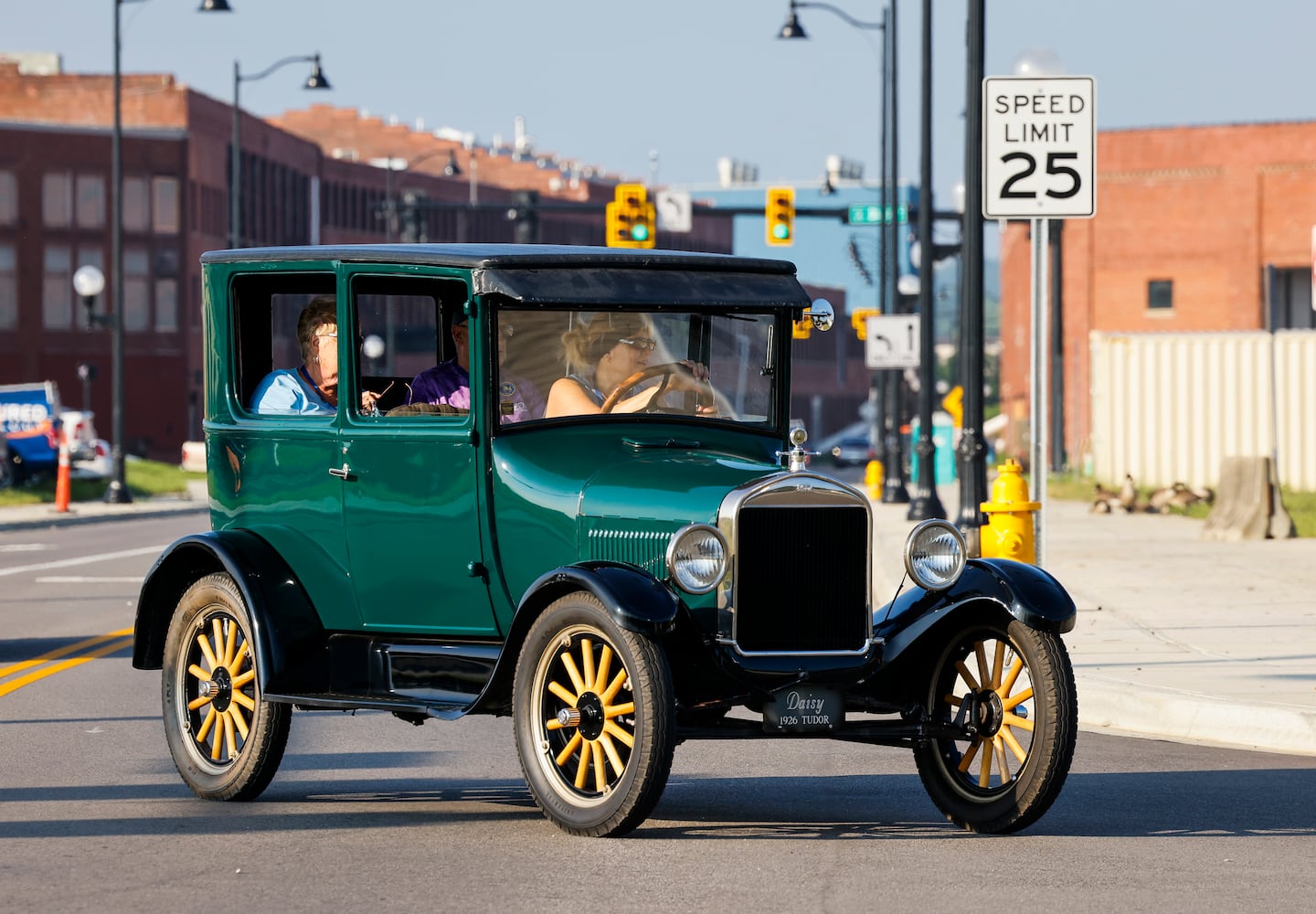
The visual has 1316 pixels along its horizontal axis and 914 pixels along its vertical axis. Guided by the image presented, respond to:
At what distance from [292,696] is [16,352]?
68.8 metres

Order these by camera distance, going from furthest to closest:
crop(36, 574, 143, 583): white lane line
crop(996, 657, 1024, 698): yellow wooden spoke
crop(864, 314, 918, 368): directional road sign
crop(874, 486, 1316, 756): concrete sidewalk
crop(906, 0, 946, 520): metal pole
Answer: crop(864, 314, 918, 368): directional road sign
crop(906, 0, 946, 520): metal pole
crop(36, 574, 143, 583): white lane line
crop(874, 486, 1316, 756): concrete sidewalk
crop(996, 657, 1024, 698): yellow wooden spoke

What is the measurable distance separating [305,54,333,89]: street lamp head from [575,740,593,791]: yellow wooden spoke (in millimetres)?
44684

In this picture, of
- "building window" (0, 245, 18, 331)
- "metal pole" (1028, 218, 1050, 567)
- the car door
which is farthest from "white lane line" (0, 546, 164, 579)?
"building window" (0, 245, 18, 331)

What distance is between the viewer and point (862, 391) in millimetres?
148875

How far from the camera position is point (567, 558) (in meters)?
8.21

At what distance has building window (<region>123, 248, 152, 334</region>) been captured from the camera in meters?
75.6

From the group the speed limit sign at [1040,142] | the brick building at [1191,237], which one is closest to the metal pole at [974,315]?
the speed limit sign at [1040,142]

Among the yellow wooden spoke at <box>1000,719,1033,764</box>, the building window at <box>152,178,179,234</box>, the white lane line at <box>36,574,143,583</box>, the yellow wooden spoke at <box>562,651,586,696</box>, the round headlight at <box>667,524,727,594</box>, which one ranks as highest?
the building window at <box>152,178,179,234</box>

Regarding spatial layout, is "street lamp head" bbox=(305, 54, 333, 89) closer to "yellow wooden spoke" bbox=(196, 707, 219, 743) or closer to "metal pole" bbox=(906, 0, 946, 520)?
"metal pole" bbox=(906, 0, 946, 520)

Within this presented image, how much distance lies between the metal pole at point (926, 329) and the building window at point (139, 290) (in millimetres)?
46122

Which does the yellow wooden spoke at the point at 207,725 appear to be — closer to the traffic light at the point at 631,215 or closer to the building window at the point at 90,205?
the traffic light at the point at 631,215

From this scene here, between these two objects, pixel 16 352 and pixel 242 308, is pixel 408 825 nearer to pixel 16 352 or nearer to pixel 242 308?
pixel 242 308

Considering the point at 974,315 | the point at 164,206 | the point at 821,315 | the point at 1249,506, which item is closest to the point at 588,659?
the point at 821,315

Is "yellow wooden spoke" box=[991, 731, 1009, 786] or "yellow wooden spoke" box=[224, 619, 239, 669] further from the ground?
"yellow wooden spoke" box=[224, 619, 239, 669]
